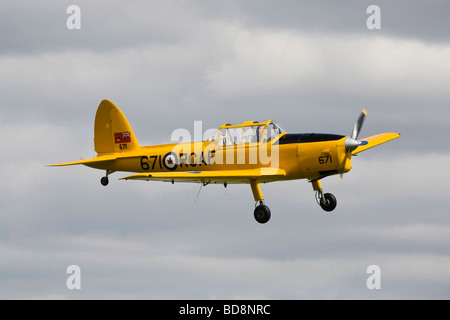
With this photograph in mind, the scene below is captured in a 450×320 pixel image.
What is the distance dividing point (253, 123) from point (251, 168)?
1.50m

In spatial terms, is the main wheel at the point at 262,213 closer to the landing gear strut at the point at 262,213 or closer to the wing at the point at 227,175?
the landing gear strut at the point at 262,213

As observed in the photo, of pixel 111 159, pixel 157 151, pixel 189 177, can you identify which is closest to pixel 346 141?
pixel 189 177

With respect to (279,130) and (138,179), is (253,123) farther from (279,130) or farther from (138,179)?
(138,179)

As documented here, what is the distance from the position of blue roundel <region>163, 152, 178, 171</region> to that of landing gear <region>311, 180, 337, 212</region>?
505 centimetres

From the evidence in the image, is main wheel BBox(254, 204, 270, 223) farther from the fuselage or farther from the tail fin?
the tail fin

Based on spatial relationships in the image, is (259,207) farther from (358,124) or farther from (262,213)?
(358,124)

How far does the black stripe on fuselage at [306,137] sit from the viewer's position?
2598cm

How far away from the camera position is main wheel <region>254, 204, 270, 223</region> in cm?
2602

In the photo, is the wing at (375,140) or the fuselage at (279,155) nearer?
the fuselage at (279,155)

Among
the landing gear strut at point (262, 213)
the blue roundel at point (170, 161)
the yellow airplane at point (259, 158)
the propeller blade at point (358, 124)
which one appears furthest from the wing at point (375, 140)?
the blue roundel at point (170, 161)

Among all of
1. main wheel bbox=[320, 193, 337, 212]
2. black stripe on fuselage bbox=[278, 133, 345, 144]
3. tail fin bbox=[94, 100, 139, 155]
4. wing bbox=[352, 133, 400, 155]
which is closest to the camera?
black stripe on fuselage bbox=[278, 133, 345, 144]

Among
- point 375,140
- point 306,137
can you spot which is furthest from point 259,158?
point 375,140

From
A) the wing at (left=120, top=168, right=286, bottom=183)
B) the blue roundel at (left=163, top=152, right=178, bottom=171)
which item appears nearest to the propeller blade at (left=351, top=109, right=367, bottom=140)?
the wing at (left=120, top=168, right=286, bottom=183)

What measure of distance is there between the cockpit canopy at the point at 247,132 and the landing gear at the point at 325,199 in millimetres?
2224
